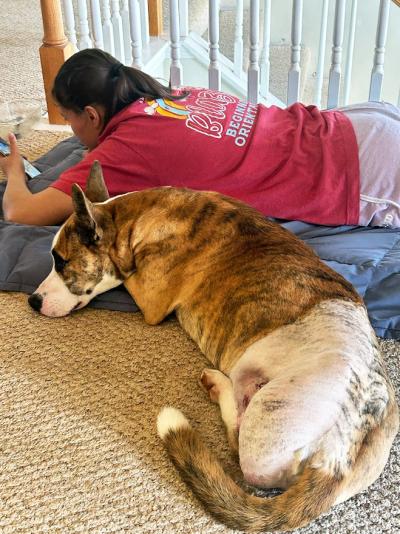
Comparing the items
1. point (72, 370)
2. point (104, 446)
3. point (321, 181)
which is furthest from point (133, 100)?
point (104, 446)

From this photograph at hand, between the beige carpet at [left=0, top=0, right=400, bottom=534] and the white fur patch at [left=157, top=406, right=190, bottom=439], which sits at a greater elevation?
the white fur patch at [left=157, top=406, right=190, bottom=439]

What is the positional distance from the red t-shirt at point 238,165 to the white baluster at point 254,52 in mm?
913

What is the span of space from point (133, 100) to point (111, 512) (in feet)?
4.27

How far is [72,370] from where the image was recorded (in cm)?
151

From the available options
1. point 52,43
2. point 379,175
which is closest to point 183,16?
point 52,43

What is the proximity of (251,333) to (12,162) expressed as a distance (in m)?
1.23

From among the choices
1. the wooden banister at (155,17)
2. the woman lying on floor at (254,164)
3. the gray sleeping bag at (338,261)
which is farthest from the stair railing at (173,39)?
the gray sleeping bag at (338,261)

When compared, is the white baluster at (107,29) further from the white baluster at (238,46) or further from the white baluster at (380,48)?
Result: the white baluster at (380,48)

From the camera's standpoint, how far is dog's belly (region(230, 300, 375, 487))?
110cm

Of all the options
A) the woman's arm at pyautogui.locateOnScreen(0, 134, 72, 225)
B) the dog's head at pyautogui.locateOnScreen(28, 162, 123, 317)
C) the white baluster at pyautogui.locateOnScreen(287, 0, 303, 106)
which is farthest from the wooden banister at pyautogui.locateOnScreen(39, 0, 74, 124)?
the dog's head at pyautogui.locateOnScreen(28, 162, 123, 317)

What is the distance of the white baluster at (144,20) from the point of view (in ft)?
10.5

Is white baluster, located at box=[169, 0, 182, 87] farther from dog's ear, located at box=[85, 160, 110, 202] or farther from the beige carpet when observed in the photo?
the beige carpet

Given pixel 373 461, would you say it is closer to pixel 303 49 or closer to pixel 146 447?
pixel 146 447

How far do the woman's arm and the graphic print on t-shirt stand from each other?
14.9 inches
